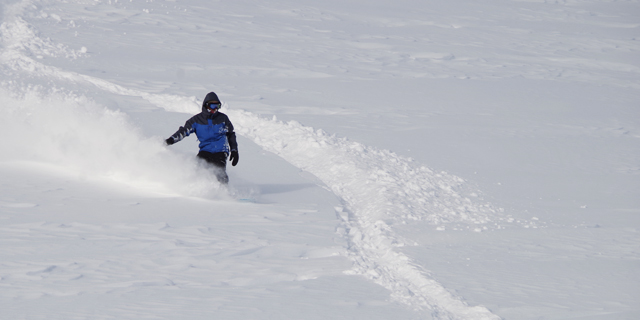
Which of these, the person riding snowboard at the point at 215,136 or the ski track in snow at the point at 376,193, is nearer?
the ski track in snow at the point at 376,193

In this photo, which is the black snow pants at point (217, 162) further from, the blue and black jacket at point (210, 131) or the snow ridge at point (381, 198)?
the snow ridge at point (381, 198)

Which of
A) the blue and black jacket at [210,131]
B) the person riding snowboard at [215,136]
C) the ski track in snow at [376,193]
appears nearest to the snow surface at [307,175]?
the ski track in snow at [376,193]

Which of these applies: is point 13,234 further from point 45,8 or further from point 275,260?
point 45,8

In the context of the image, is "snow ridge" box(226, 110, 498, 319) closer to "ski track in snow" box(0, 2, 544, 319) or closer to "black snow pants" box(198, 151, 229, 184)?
"ski track in snow" box(0, 2, 544, 319)

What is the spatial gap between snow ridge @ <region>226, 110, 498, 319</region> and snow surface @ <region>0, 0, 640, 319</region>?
40 millimetres

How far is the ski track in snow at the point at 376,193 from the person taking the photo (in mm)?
4949

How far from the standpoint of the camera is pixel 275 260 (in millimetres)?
5203

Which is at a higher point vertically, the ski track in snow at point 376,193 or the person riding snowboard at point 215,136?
the person riding snowboard at point 215,136

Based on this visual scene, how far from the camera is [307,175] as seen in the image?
8.69 meters

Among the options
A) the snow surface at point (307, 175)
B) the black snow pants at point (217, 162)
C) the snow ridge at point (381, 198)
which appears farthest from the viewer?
the black snow pants at point (217, 162)

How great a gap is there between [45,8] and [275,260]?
16184 millimetres

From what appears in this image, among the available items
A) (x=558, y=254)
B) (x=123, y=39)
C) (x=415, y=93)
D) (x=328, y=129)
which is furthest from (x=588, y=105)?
(x=123, y=39)

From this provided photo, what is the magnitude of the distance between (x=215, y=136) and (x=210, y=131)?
0.33ft

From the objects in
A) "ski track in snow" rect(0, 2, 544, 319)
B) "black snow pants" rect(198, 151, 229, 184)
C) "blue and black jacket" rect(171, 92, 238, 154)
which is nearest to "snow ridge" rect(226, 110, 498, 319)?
"ski track in snow" rect(0, 2, 544, 319)
